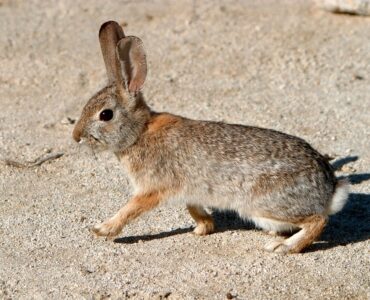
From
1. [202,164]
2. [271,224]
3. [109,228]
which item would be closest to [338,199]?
[271,224]

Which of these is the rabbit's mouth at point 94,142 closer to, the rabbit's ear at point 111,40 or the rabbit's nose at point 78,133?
the rabbit's nose at point 78,133

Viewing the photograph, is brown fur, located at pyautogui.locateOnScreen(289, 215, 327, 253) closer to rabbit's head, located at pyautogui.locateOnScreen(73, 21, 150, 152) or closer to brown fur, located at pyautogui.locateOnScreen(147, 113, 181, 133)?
brown fur, located at pyautogui.locateOnScreen(147, 113, 181, 133)

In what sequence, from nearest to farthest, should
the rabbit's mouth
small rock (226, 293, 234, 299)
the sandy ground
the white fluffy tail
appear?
small rock (226, 293, 234, 299), the sandy ground, the white fluffy tail, the rabbit's mouth

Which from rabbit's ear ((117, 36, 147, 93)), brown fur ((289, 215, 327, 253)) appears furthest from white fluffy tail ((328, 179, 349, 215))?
rabbit's ear ((117, 36, 147, 93))

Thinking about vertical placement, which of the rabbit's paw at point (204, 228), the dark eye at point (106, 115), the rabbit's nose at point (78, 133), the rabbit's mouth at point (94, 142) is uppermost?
the dark eye at point (106, 115)

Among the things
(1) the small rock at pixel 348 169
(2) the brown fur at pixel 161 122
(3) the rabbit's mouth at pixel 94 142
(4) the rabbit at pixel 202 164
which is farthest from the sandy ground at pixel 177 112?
(2) the brown fur at pixel 161 122

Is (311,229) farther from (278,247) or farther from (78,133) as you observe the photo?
(78,133)

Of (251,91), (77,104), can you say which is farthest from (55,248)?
(251,91)
